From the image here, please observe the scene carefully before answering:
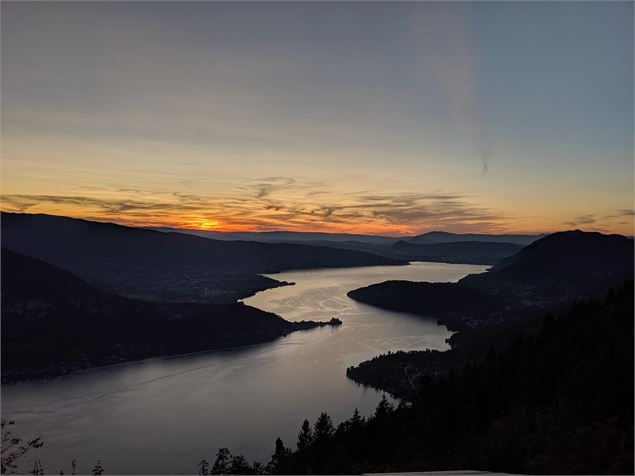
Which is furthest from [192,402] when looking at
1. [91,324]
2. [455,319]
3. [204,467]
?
[455,319]

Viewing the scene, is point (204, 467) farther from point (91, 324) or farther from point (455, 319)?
point (455, 319)

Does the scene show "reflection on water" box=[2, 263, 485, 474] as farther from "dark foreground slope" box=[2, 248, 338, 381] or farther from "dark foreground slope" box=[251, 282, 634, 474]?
"dark foreground slope" box=[251, 282, 634, 474]

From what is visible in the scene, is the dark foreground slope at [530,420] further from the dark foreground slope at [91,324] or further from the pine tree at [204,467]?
the dark foreground slope at [91,324]

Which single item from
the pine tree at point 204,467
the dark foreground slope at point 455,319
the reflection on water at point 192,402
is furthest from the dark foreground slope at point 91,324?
the pine tree at point 204,467

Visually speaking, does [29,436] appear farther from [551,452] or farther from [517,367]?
[551,452]

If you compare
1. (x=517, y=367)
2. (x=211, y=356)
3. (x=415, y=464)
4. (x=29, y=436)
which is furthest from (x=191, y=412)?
(x=415, y=464)

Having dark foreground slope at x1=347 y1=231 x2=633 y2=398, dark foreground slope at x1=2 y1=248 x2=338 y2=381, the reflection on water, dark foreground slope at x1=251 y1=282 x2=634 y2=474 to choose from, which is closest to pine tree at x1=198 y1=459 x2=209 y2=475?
dark foreground slope at x1=251 y1=282 x2=634 y2=474
